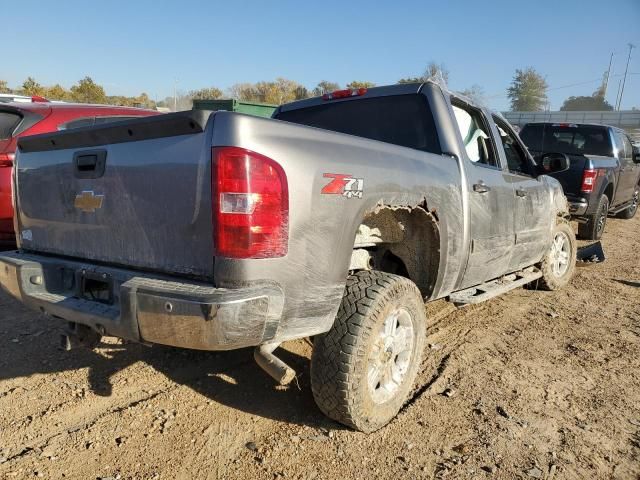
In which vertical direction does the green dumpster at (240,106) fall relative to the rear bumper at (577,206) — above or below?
above

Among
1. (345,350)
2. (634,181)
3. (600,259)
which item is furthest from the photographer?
(634,181)

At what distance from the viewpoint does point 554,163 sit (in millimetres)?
4570

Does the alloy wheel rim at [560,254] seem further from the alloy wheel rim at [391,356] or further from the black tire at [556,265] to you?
the alloy wheel rim at [391,356]

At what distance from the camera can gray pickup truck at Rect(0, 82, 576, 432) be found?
6.69ft

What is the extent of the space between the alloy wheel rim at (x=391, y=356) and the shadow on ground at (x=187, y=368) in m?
0.35

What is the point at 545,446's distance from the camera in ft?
8.57

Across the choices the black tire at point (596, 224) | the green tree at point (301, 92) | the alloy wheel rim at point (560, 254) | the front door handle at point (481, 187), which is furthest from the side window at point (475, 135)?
the green tree at point (301, 92)

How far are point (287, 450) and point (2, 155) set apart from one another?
13.2 feet

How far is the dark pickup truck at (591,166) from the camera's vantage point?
26.2 feet

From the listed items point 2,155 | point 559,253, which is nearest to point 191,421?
point 2,155

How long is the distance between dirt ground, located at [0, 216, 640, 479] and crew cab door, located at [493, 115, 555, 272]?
801 mm

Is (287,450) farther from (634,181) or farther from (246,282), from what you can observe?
(634,181)

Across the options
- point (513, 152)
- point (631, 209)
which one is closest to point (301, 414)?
point (513, 152)

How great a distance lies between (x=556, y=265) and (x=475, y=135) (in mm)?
2556
